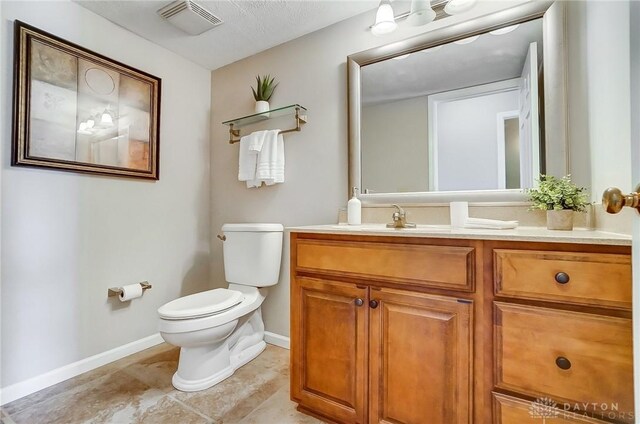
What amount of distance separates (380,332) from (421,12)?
1.49 meters

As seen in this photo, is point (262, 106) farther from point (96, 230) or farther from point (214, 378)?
point (214, 378)

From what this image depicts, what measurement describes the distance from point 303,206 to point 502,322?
1328 millimetres

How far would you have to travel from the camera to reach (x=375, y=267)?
45.4 inches

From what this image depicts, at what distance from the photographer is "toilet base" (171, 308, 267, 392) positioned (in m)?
1.58

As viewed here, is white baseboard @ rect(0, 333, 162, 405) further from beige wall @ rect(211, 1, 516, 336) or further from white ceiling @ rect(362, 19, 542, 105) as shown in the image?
white ceiling @ rect(362, 19, 542, 105)

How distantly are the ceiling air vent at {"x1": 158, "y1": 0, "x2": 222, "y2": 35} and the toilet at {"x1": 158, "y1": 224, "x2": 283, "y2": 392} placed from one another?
1304 millimetres

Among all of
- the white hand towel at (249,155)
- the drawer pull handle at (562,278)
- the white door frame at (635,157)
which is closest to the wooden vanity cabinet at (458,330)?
the drawer pull handle at (562,278)

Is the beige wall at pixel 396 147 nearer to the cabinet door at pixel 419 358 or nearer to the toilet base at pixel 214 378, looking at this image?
the cabinet door at pixel 419 358

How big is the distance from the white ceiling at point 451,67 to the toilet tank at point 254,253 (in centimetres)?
103

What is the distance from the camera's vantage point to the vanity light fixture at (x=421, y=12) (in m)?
1.43

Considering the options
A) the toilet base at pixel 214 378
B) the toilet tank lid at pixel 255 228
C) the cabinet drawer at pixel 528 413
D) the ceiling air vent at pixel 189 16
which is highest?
the ceiling air vent at pixel 189 16

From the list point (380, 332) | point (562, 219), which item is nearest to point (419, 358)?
point (380, 332)

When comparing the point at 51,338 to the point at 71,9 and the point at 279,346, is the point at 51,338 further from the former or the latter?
the point at 71,9

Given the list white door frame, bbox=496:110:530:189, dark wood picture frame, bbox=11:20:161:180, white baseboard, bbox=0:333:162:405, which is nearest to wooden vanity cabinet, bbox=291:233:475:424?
white door frame, bbox=496:110:530:189
